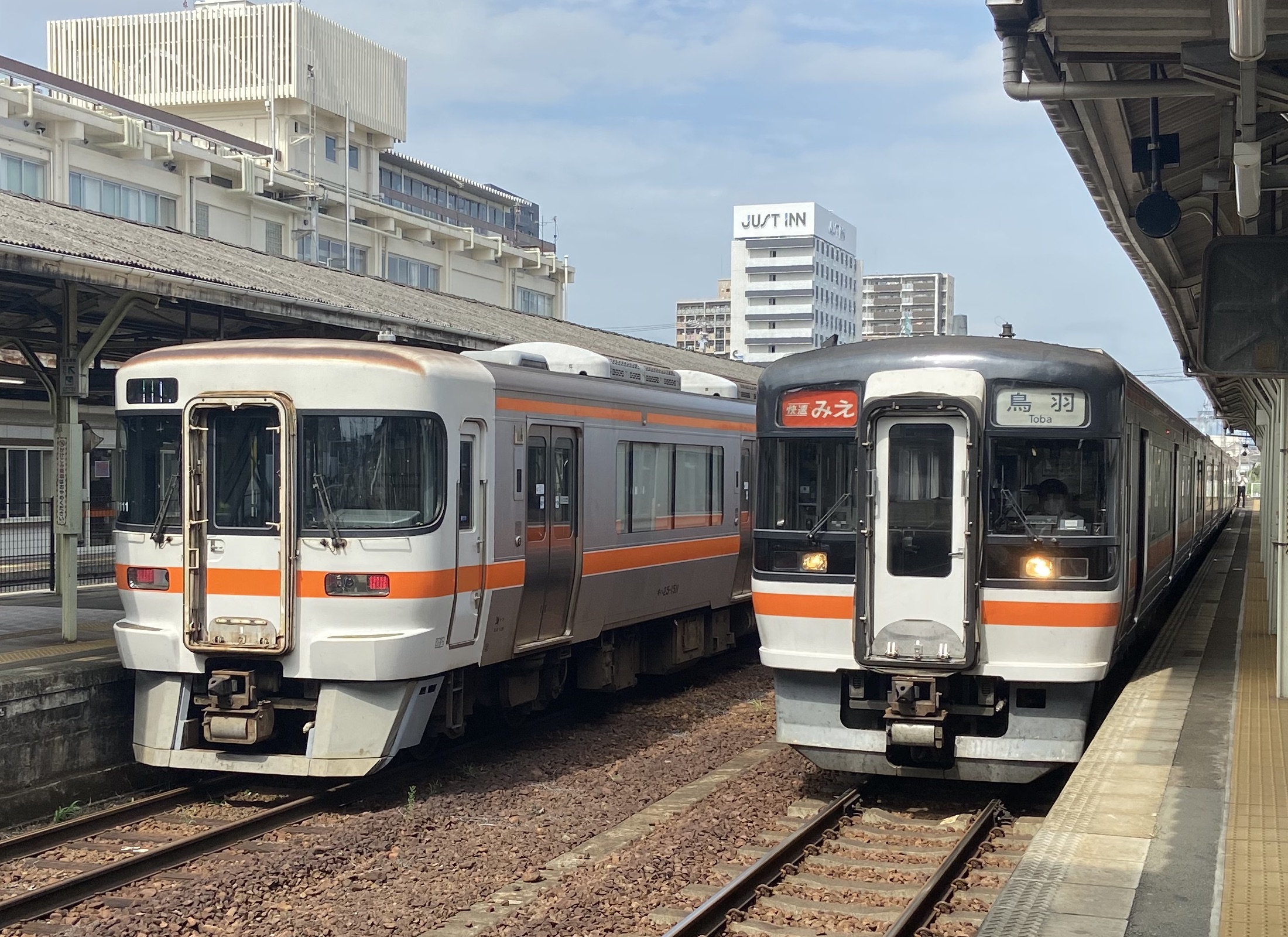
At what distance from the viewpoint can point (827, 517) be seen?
8.44 meters

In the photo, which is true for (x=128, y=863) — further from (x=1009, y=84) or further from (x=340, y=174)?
(x=340, y=174)

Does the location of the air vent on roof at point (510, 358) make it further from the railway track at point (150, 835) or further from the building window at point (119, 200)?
the building window at point (119, 200)

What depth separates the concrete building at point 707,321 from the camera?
147750 millimetres

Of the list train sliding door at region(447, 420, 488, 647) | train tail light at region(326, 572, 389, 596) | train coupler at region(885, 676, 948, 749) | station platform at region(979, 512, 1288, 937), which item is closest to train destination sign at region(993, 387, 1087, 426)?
train coupler at region(885, 676, 948, 749)

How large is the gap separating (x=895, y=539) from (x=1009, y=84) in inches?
124

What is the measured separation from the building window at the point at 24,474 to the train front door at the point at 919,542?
17.1m

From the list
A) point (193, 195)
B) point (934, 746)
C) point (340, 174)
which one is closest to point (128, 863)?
point (934, 746)

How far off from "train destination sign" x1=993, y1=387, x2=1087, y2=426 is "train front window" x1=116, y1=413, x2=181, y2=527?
16.9 ft

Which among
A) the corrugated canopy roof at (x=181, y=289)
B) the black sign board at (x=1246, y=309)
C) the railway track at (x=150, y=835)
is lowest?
the railway track at (x=150, y=835)

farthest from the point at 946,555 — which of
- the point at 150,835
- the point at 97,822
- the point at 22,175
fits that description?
the point at 22,175

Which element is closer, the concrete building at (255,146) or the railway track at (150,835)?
the railway track at (150,835)

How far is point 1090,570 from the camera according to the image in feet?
→ 26.2

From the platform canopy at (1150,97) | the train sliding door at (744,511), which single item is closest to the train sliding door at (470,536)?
the platform canopy at (1150,97)

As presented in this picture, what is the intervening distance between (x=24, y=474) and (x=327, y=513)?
649 inches
